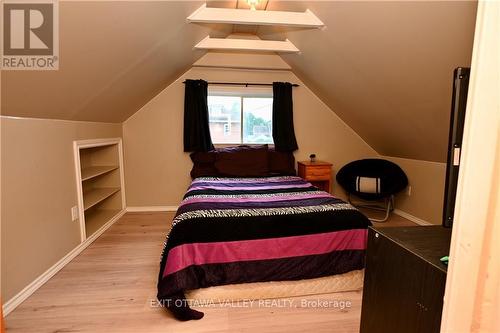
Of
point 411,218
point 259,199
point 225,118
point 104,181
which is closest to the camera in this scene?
point 259,199

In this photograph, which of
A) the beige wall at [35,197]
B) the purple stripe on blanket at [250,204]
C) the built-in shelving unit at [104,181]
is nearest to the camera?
the beige wall at [35,197]

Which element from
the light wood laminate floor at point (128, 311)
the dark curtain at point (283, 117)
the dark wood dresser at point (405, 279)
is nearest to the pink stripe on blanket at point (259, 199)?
the light wood laminate floor at point (128, 311)

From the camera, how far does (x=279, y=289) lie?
181cm

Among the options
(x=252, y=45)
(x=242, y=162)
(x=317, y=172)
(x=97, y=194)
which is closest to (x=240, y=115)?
(x=242, y=162)

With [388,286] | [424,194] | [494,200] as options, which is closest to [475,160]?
[494,200]

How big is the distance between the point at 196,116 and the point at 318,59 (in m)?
1.71

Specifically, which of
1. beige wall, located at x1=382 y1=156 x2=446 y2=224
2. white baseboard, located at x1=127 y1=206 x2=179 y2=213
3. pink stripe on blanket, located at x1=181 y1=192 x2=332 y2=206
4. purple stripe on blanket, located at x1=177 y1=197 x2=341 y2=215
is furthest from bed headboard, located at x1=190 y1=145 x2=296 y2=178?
beige wall, located at x1=382 y1=156 x2=446 y2=224

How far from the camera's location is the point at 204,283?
172 centimetres

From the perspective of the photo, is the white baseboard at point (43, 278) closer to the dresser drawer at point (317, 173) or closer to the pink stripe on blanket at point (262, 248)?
the pink stripe on blanket at point (262, 248)

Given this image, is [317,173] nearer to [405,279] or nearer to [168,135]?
[168,135]

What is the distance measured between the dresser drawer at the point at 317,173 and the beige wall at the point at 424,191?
1.06 m

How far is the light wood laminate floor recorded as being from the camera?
5.02 feet

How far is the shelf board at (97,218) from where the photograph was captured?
2.79m

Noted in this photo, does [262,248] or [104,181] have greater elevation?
[104,181]
